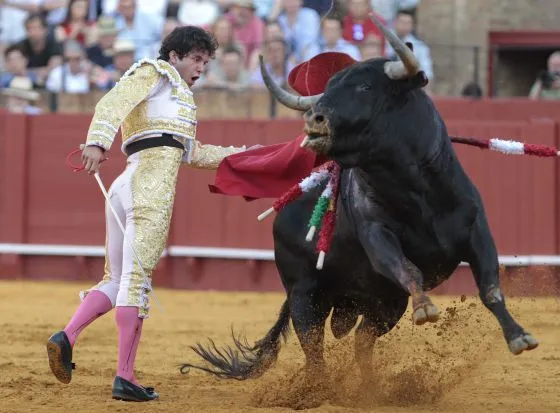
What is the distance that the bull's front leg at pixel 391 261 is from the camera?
4.25 metres

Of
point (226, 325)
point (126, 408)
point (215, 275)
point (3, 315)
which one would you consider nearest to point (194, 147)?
point (126, 408)

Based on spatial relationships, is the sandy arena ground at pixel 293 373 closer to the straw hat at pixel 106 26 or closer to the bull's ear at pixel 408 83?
the bull's ear at pixel 408 83

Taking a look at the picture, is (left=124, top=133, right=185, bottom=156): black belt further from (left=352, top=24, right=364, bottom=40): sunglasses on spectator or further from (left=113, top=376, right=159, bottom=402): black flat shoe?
(left=352, top=24, right=364, bottom=40): sunglasses on spectator

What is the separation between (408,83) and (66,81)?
7.30 meters

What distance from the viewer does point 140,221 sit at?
477cm

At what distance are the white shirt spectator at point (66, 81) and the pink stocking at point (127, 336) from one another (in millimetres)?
6591

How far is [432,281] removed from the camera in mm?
4680

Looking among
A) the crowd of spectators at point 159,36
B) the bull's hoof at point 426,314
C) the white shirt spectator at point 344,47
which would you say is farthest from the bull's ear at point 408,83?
the white shirt spectator at point 344,47

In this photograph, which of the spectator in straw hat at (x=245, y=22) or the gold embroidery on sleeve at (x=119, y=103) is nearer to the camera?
the gold embroidery on sleeve at (x=119, y=103)

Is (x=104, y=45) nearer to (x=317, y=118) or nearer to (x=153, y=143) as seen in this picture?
(x=153, y=143)

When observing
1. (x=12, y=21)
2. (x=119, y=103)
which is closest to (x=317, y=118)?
(x=119, y=103)

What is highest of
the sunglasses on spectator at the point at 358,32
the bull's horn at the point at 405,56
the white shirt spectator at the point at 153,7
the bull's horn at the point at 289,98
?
the white shirt spectator at the point at 153,7

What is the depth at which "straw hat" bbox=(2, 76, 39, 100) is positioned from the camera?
434 inches

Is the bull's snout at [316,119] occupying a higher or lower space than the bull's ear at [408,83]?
lower
